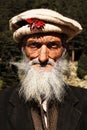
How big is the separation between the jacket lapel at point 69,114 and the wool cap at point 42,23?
1.93 ft

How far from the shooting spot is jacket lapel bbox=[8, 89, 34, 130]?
392 cm

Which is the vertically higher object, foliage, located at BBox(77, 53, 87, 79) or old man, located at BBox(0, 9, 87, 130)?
old man, located at BBox(0, 9, 87, 130)

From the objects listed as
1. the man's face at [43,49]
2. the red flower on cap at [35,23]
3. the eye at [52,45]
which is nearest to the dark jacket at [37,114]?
the man's face at [43,49]

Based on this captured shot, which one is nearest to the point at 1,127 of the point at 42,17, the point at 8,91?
the point at 8,91

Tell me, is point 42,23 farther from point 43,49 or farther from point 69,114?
point 69,114

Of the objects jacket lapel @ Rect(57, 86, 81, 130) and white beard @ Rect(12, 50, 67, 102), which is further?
white beard @ Rect(12, 50, 67, 102)

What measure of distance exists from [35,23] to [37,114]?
2.56 feet

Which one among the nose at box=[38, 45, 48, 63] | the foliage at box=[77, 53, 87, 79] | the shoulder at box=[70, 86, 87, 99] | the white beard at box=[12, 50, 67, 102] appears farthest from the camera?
the foliage at box=[77, 53, 87, 79]

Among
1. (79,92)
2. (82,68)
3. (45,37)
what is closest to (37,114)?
(79,92)

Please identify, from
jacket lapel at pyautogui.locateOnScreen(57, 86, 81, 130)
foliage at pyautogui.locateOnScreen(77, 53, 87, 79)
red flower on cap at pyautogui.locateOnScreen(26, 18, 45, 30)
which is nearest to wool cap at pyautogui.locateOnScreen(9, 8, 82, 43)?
red flower on cap at pyautogui.locateOnScreen(26, 18, 45, 30)

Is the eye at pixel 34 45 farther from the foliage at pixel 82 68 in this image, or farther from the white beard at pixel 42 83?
the foliage at pixel 82 68

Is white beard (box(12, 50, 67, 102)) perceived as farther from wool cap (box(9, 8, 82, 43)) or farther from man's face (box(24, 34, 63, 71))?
wool cap (box(9, 8, 82, 43))

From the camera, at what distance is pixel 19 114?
13.0ft

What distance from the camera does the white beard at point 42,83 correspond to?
4031 mm
